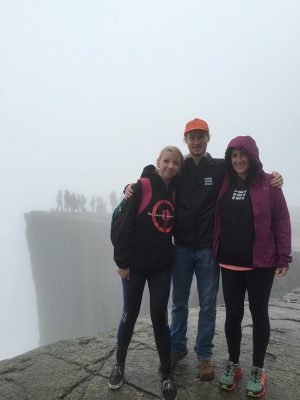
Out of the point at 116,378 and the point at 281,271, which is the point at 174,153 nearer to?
the point at 281,271

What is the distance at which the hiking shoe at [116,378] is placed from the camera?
3722mm

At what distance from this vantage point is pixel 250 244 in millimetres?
3471

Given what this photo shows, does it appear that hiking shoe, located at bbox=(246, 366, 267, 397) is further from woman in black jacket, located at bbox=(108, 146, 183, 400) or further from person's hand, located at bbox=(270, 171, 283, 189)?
person's hand, located at bbox=(270, 171, 283, 189)

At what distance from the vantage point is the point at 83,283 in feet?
102

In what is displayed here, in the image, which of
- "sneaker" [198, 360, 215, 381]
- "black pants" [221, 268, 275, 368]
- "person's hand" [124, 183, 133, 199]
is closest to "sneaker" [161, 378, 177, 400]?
"sneaker" [198, 360, 215, 381]

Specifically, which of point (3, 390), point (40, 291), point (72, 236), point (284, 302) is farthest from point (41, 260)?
point (3, 390)

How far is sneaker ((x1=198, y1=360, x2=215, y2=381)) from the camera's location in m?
3.81

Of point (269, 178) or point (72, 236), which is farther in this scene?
point (72, 236)

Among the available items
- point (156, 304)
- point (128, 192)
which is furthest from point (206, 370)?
point (128, 192)

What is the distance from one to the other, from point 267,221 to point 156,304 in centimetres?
147

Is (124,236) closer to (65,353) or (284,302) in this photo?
(65,353)

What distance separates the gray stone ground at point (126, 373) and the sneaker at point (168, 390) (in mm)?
101

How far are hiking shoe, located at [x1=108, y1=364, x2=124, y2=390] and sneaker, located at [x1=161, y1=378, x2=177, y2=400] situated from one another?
0.52 m

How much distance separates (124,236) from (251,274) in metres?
1.40
